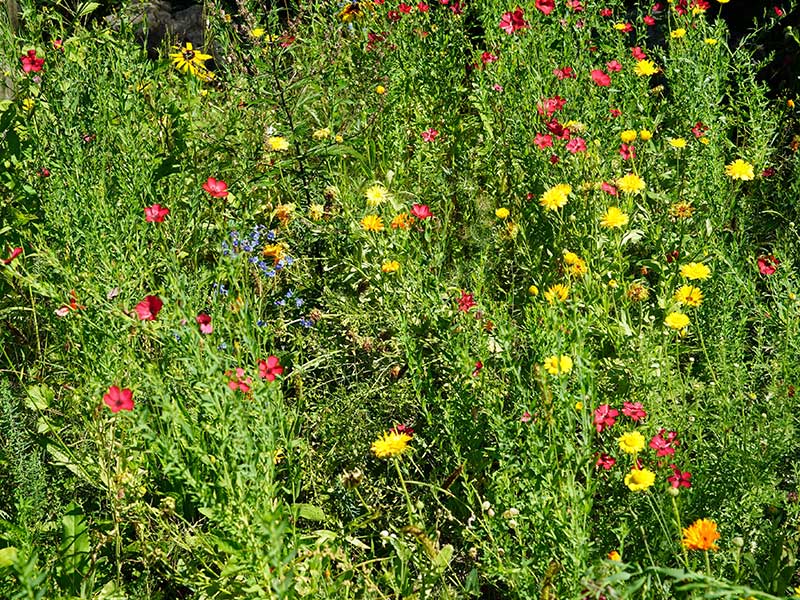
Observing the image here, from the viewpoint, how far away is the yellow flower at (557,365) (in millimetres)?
1888

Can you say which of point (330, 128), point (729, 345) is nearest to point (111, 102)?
point (330, 128)

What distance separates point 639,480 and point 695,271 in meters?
0.83

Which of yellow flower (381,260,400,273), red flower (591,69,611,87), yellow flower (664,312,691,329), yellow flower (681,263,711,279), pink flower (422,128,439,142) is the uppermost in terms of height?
red flower (591,69,611,87)

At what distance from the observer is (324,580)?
1946mm

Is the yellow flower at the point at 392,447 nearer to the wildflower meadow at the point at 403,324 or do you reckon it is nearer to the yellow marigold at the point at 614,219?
the wildflower meadow at the point at 403,324

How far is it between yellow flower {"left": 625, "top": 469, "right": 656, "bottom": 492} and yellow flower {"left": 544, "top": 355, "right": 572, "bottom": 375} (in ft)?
0.86

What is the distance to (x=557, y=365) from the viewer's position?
6.19ft

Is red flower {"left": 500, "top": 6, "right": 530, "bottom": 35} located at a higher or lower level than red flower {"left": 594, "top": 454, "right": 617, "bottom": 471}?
higher

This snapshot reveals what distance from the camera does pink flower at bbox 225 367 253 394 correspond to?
187 centimetres

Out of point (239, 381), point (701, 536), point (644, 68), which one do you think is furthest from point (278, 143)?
point (701, 536)

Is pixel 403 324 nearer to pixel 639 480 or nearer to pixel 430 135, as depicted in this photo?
pixel 639 480

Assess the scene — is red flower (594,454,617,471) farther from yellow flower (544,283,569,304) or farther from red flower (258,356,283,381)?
red flower (258,356,283,381)

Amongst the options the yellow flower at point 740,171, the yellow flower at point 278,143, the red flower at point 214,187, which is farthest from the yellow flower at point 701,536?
the yellow flower at point 278,143

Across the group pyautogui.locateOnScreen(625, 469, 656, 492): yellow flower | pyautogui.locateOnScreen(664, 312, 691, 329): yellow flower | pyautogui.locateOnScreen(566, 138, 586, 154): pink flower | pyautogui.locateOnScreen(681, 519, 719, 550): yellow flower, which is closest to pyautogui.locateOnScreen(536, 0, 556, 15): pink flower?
pyautogui.locateOnScreen(566, 138, 586, 154): pink flower
